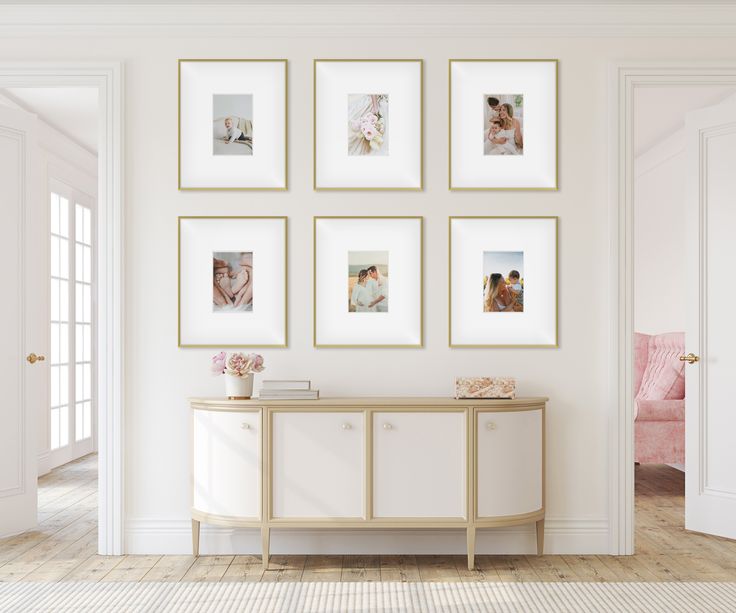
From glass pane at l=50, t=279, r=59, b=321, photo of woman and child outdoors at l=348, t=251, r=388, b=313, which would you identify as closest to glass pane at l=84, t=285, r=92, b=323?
glass pane at l=50, t=279, r=59, b=321

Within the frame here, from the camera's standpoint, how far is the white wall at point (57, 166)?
→ 5.76 m

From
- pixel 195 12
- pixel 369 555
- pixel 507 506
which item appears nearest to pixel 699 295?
pixel 507 506

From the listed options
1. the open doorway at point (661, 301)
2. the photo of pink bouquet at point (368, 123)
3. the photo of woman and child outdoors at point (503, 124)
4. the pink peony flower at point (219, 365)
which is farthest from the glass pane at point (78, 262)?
the open doorway at point (661, 301)

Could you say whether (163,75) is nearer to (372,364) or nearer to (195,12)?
(195,12)

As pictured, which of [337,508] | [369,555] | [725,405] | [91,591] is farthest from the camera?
[725,405]

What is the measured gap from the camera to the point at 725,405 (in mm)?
3971

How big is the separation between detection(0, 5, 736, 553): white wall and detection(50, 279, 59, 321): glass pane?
277 cm

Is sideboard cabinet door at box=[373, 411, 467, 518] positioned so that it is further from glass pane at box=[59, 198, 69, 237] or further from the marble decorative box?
glass pane at box=[59, 198, 69, 237]

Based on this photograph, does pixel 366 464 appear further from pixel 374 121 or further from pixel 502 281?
pixel 374 121

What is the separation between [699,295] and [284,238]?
2.23 m

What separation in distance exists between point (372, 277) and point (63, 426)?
12.3ft

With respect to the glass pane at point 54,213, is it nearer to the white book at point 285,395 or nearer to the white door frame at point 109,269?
the white door frame at point 109,269

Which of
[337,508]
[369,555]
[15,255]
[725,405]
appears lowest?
[369,555]

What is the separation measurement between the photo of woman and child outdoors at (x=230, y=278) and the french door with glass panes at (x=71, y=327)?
2.93 metres
